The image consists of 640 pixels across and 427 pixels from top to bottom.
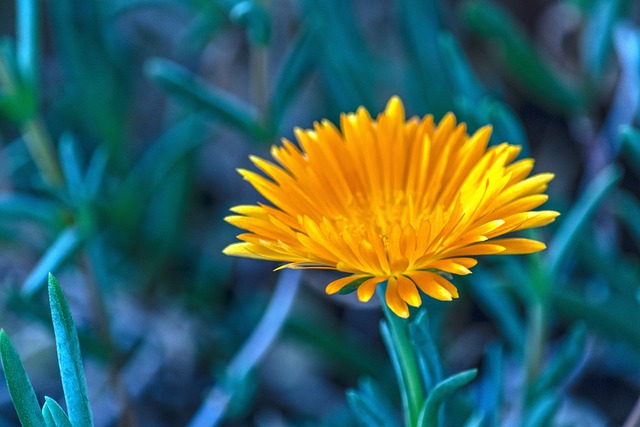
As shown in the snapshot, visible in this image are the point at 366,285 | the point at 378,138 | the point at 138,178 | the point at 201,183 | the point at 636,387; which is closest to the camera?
the point at 366,285

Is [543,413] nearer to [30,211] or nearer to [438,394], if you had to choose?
[438,394]

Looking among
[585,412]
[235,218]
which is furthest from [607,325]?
[235,218]

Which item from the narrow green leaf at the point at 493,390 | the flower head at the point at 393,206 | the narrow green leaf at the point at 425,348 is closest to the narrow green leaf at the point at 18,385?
the flower head at the point at 393,206

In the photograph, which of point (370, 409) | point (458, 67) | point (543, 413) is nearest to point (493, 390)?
point (543, 413)

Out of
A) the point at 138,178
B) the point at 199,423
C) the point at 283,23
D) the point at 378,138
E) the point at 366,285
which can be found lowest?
the point at 199,423

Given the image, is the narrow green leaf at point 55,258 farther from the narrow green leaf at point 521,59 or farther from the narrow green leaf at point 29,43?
the narrow green leaf at point 521,59

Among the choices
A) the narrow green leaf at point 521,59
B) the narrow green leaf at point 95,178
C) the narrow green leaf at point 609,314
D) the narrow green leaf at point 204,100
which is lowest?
the narrow green leaf at point 609,314

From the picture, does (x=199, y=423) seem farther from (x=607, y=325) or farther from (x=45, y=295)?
(x=607, y=325)
